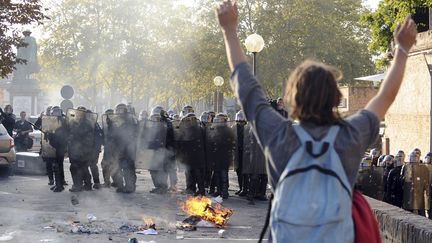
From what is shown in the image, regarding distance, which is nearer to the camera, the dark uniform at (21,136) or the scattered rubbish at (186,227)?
the scattered rubbish at (186,227)

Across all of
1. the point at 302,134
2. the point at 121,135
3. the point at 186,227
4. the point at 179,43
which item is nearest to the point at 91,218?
the point at 186,227

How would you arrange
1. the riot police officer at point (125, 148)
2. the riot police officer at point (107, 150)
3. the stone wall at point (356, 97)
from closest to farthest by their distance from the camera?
the riot police officer at point (125, 148) → the riot police officer at point (107, 150) → the stone wall at point (356, 97)

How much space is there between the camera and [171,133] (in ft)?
55.2

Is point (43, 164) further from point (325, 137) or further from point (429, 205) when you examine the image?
point (325, 137)

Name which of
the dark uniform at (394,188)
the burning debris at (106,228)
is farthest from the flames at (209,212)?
the dark uniform at (394,188)

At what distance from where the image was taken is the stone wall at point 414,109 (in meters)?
21.8

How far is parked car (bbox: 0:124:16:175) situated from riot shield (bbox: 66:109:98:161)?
2.93 meters

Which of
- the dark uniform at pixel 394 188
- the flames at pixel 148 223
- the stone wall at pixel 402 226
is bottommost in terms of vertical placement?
the flames at pixel 148 223

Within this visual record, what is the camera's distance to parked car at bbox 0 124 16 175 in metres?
18.8

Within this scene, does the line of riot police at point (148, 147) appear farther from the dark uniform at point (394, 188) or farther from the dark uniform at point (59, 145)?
the dark uniform at point (394, 188)

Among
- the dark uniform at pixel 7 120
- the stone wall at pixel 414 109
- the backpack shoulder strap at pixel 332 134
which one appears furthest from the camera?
the stone wall at pixel 414 109

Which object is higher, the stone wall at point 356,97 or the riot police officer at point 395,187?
the stone wall at point 356,97

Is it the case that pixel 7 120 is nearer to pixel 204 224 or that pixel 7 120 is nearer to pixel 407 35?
pixel 204 224

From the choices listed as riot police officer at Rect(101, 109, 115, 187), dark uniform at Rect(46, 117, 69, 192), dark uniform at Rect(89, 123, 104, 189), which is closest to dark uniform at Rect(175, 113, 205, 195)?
riot police officer at Rect(101, 109, 115, 187)
